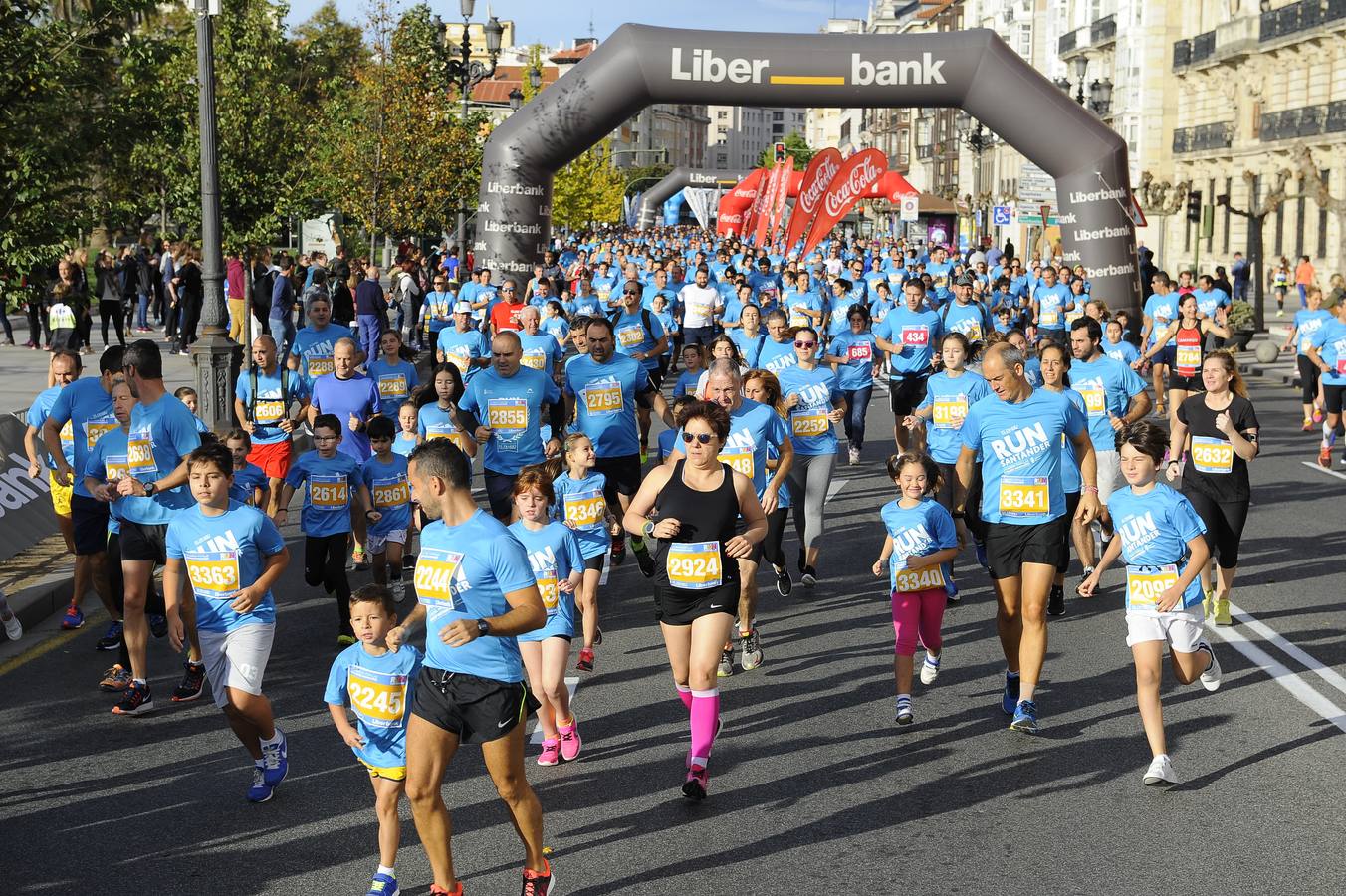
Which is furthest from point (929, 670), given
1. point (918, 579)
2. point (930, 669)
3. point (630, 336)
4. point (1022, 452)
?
point (630, 336)

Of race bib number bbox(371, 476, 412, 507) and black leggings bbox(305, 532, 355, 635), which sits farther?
race bib number bbox(371, 476, 412, 507)

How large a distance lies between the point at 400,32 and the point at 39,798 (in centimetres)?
2908

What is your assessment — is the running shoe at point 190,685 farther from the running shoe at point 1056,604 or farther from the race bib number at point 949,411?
the race bib number at point 949,411

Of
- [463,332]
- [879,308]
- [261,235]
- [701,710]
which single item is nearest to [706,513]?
[701,710]

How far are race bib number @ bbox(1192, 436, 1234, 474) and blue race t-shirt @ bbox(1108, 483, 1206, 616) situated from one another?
106 inches

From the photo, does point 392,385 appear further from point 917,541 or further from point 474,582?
point 474,582

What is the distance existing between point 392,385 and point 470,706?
7.70m

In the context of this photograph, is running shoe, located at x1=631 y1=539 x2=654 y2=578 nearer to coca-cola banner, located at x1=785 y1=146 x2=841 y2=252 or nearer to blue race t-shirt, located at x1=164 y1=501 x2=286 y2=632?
blue race t-shirt, located at x1=164 y1=501 x2=286 y2=632

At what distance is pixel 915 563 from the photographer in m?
7.97

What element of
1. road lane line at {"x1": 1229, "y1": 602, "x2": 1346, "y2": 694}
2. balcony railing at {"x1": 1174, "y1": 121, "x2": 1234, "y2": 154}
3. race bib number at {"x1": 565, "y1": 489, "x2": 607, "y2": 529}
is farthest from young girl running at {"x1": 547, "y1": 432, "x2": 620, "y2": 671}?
balcony railing at {"x1": 1174, "y1": 121, "x2": 1234, "y2": 154}

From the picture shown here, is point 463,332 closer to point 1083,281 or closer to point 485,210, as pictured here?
point 485,210

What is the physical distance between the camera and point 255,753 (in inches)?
269

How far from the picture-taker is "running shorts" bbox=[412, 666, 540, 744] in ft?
17.8

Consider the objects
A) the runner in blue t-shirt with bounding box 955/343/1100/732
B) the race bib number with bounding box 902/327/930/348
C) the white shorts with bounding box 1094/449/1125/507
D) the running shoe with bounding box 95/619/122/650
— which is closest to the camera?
the runner in blue t-shirt with bounding box 955/343/1100/732
